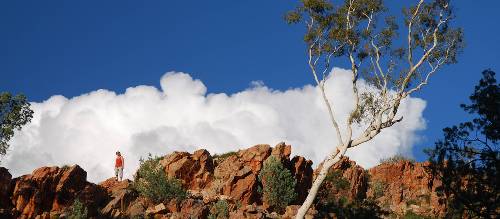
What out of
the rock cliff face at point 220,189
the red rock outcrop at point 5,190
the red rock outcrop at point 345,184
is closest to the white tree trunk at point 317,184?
the rock cliff face at point 220,189

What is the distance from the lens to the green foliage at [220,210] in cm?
3606

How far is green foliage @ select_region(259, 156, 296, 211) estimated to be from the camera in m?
40.2

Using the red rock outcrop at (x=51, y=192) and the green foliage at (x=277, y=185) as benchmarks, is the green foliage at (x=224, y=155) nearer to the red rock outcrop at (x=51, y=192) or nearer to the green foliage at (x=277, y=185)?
the green foliage at (x=277, y=185)

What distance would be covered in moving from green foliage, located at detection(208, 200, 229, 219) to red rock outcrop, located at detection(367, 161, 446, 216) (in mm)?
14056

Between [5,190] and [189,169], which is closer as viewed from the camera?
[5,190]

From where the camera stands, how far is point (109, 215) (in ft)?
122

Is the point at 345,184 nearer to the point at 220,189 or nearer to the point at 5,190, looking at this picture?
the point at 220,189

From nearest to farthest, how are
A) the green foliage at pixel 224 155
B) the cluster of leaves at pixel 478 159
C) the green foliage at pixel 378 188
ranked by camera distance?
the cluster of leaves at pixel 478 159 < the green foliage at pixel 378 188 < the green foliage at pixel 224 155

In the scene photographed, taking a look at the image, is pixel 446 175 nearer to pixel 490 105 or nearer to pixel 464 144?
pixel 464 144

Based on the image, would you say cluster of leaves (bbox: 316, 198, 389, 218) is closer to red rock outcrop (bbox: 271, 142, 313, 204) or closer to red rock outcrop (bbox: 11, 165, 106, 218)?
red rock outcrop (bbox: 271, 142, 313, 204)

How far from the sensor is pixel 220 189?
41469 mm

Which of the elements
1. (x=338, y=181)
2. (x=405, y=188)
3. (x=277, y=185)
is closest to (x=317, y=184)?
(x=277, y=185)

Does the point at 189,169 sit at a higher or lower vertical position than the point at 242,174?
higher

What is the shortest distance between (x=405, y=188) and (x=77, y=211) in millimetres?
25353
